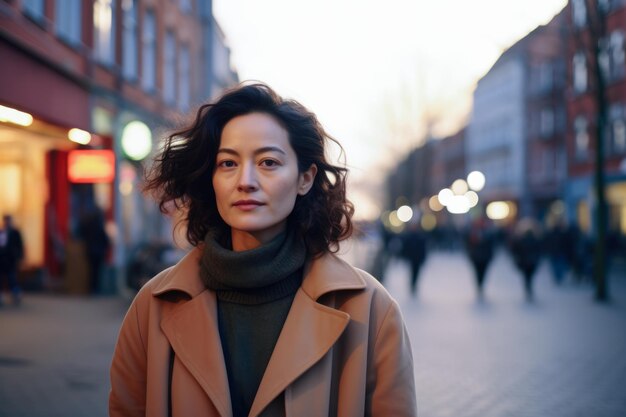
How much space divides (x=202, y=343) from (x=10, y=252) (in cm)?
1220

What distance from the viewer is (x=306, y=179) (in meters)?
2.59

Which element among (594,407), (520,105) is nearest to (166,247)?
(594,407)

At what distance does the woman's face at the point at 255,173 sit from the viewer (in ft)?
7.72

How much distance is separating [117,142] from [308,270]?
16901 mm

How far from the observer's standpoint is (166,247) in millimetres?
15273

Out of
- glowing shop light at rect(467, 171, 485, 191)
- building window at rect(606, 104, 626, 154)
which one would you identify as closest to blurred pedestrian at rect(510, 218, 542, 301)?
glowing shop light at rect(467, 171, 485, 191)

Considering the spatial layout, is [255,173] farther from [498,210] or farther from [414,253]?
[498,210]

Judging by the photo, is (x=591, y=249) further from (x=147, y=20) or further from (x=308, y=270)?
(x=308, y=270)

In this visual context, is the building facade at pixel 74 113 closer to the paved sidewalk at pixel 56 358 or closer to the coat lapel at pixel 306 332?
the paved sidewalk at pixel 56 358

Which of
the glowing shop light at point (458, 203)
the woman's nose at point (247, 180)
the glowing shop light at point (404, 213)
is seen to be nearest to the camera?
the woman's nose at point (247, 180)

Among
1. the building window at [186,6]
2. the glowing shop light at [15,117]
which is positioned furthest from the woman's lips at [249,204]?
the building window at [186,6]

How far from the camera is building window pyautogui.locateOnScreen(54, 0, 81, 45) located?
15094 mm

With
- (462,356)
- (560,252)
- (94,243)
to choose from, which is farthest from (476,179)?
(462,356)

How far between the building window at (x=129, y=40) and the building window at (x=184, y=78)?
480 centimetres
